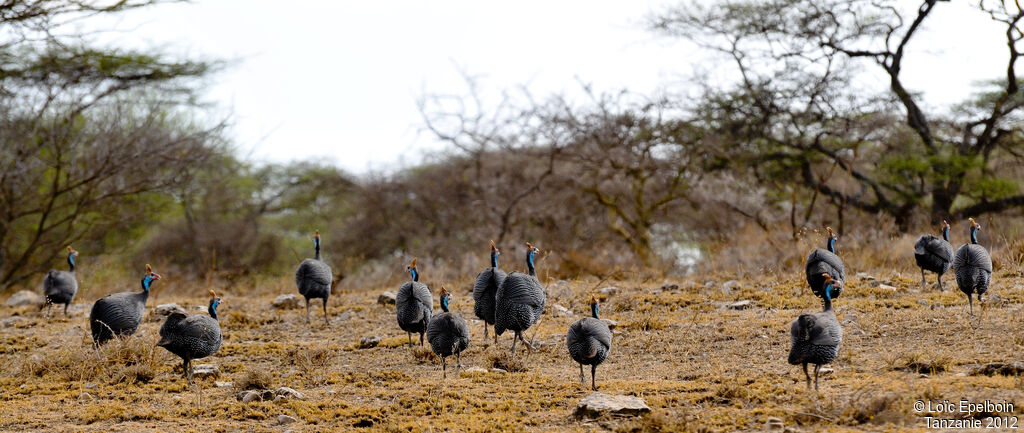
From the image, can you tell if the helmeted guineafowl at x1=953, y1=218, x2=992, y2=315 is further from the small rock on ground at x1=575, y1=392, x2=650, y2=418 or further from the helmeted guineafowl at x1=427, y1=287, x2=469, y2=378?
the helmeted guineafowl at x1=427, y1=287, x2=469, y2=378

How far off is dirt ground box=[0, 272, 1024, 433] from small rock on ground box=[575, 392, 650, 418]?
0.28 ft

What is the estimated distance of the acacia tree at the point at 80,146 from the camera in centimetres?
1410

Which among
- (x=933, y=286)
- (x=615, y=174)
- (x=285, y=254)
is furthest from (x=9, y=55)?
(x=933, y=286)

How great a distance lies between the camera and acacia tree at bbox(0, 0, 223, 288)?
14102 mm

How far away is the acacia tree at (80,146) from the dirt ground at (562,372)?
4.93 meters

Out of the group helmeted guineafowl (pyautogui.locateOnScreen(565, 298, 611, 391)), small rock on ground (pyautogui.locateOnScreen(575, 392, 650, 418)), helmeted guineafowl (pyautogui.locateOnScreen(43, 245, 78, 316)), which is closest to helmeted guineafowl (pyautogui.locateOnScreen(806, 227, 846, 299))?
helmeted guineafowl (pyautogui.locateOnScreen(565, 298, 611, 391))

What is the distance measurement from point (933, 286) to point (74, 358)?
339 inches

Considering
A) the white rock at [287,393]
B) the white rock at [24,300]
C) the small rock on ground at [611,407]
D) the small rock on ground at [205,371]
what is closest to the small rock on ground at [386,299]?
the small rock on ground at [205,371]

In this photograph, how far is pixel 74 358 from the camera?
24.6 feet

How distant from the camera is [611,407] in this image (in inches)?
210

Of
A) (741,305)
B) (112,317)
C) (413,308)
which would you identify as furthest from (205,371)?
(741,305)

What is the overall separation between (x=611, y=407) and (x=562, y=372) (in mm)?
1555

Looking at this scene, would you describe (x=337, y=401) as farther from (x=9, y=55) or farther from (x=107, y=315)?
(x=9, y=55)

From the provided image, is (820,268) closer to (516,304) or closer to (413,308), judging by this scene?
(516,304)
